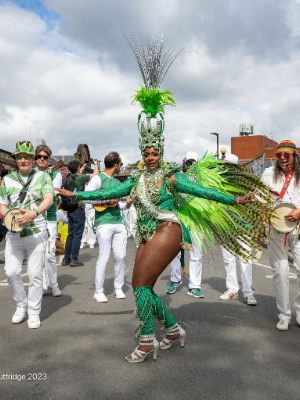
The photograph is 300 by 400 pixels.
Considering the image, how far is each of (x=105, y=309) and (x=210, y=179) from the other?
2330 millimetres

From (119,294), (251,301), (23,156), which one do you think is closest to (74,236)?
(119,294)

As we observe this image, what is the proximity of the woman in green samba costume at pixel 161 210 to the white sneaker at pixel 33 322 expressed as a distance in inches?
57.8

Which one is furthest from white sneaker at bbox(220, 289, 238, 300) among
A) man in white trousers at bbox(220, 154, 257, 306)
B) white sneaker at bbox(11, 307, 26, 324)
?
white sneaker at bbox(11, 307, 26, 324)

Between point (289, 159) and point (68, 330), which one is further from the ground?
point (289, 159)

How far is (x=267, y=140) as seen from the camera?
61688mm

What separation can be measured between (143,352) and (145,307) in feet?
1.29

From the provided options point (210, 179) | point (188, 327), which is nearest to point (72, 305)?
point (188, 327)

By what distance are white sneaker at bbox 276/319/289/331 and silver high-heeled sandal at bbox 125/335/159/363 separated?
1566 mm

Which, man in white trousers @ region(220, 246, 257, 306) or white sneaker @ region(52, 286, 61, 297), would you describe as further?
white sneaker @ region(52, 286, 61, 297)

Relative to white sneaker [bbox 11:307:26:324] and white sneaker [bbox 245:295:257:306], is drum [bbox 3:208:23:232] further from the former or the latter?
white sneaker [bbox 245:295:257:306]

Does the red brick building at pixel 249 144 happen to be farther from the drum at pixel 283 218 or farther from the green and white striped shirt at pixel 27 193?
the green and white striped shirt at pixel 27 193

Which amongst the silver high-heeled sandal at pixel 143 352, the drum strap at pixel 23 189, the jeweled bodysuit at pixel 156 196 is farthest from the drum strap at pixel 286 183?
the drum strap at pixel 23 189

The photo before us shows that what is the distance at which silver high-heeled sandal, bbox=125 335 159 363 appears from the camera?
362 centimetres

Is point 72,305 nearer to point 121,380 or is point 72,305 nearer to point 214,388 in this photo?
point 121,380
